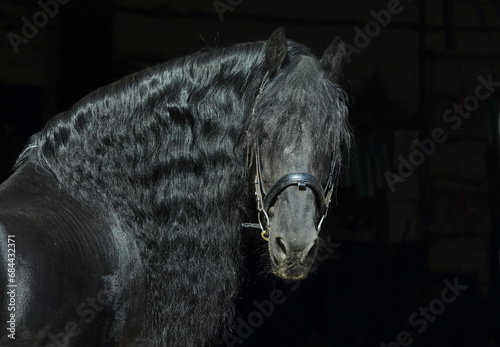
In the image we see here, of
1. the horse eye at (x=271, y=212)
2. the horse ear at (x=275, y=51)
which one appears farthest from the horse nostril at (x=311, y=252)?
the horse ear at (x=275, y=51)

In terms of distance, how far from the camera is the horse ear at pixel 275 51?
8.39 feet

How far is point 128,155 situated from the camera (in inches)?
104

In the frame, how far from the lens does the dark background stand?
4.73 meters

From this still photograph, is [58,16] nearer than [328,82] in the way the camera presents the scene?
No

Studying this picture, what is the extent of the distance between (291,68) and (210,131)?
0.41 metres

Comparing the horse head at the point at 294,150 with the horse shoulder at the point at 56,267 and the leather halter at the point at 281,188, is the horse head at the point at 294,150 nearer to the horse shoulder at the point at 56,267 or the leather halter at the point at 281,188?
the leather halter at the point at 281,188

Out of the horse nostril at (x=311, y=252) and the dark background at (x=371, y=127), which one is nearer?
the horse nostril at (x=311, y=252)

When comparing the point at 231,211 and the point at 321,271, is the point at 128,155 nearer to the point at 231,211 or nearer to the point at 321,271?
the point at 231,211

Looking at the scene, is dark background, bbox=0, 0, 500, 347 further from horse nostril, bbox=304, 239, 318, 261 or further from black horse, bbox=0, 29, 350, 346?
horse nostril, bbox=304, 239, 318, 261

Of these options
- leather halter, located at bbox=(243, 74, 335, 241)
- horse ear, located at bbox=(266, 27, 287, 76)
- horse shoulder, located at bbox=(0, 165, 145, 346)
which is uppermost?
horse ear, located at bbox=(266, 27, 287, 76)

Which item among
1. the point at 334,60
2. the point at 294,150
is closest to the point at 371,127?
the point at 334,60

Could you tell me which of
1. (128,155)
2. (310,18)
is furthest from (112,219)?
(310,18)

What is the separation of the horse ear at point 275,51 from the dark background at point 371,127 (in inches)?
86.6

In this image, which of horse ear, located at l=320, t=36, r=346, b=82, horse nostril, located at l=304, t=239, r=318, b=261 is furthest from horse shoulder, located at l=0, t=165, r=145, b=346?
horse ear, located at l=320, t=36, r=346, b=82
